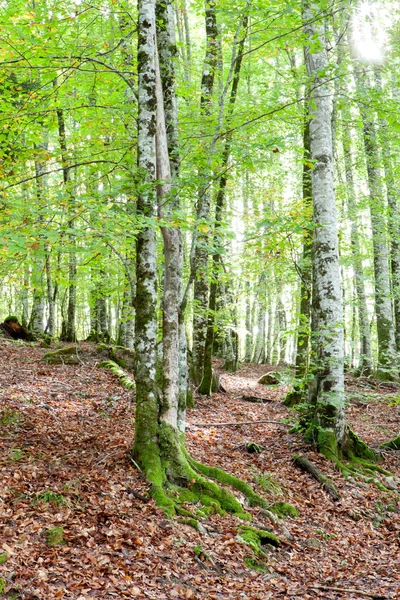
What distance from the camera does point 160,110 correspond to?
685cm

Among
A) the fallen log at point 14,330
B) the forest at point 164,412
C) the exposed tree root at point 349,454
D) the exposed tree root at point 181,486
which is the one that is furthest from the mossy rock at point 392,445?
the fallen log at point 14,330

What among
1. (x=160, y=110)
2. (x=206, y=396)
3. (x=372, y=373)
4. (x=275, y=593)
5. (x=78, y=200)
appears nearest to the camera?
(x=275, y=593)

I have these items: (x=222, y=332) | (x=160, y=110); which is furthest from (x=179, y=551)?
(x=222, y=332)

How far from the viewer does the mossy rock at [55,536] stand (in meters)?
4.54

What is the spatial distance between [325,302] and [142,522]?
5321 millimetres

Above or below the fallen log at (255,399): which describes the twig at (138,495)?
below

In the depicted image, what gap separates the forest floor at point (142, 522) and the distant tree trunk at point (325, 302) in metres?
0.70

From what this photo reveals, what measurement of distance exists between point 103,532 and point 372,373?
14958mm

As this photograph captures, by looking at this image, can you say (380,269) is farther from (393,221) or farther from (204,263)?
(204,263)

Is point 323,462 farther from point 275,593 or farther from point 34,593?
point 34,593

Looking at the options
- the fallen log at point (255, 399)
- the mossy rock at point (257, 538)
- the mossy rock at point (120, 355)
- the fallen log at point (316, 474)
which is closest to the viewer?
the mossy rock at point (257, 538)

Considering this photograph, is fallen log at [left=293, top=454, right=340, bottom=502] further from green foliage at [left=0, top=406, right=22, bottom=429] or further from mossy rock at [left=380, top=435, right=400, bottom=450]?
green foliage at [left=0, top=406, right=22, bottom=429]

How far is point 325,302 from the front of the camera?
8789mm

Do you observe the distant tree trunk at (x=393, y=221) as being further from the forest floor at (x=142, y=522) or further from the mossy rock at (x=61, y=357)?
the mossy rock at (x=61, y=357)
